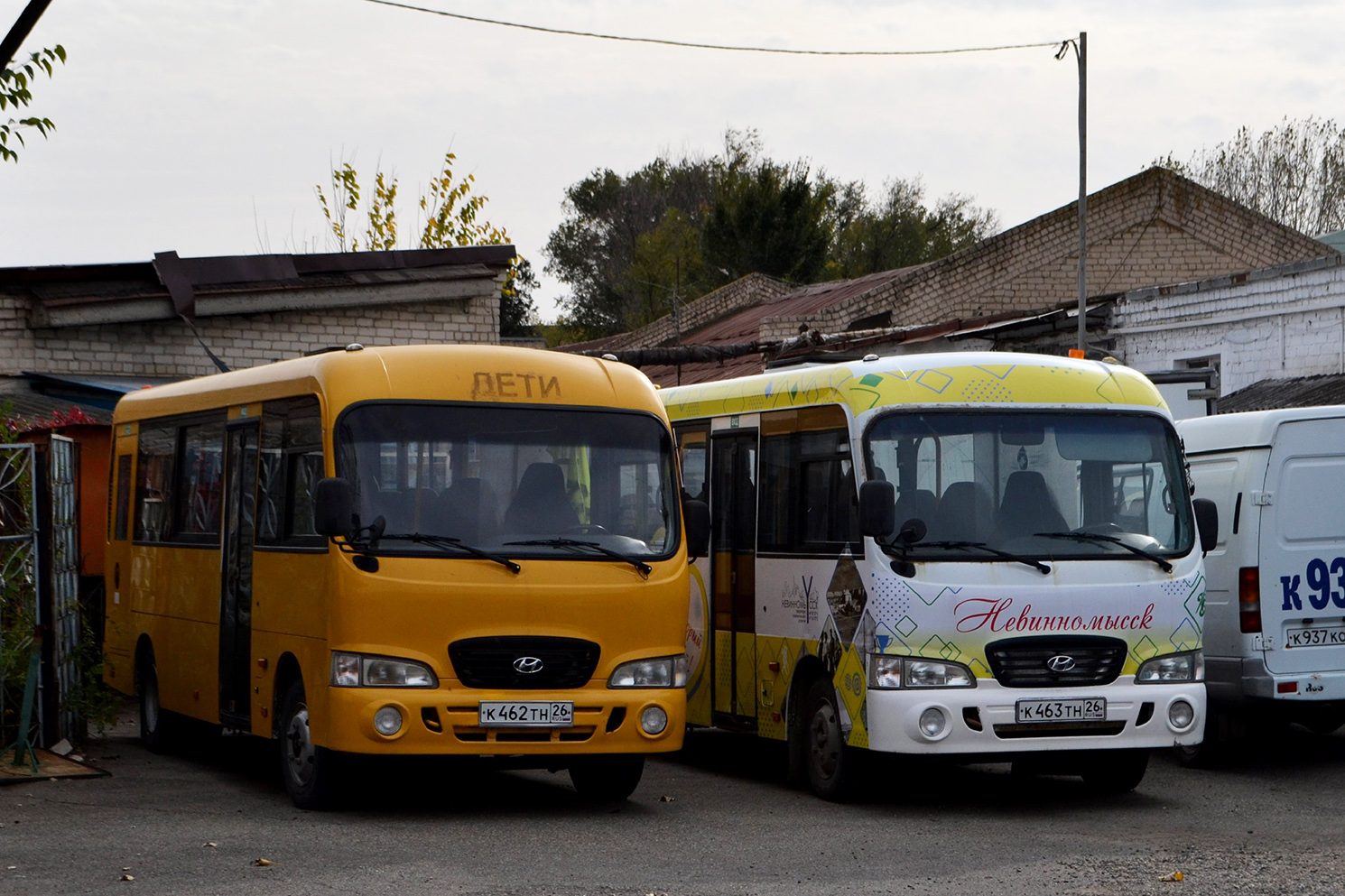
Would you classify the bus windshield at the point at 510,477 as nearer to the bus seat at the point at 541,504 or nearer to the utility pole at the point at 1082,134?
the bus seat at the point at 541,504

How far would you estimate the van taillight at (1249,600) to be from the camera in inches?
462

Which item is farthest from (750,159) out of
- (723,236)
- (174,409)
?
(174,409)

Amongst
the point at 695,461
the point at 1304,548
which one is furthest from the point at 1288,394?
the point at 695,461

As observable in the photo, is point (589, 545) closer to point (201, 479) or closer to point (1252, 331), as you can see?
point (201, 479)

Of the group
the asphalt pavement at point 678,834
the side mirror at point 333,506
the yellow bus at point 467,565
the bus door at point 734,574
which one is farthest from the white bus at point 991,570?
the side mirror at point 333,506

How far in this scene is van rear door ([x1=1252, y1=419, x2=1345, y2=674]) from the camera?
38.5 feet

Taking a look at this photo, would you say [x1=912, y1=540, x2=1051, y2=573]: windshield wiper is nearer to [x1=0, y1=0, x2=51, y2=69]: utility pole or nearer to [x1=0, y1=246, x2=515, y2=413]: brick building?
[x1=0, y1=0, x2=51, y2=69]: utility pole

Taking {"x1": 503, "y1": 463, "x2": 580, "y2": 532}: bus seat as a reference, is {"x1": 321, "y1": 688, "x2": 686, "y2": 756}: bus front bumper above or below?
below

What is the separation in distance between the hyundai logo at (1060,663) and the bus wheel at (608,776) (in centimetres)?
233

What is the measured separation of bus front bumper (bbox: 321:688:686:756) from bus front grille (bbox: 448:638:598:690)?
0.19 ft

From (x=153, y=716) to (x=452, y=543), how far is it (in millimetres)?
4710

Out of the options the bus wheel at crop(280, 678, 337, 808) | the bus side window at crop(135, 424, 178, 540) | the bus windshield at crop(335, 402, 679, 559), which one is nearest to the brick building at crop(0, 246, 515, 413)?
the bus side window at crop(135, 424, 178, 540)

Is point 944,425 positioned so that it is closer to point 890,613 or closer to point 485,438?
point 890,613

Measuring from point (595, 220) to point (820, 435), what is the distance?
66.4 m
